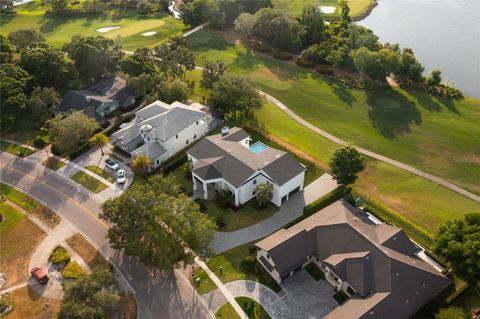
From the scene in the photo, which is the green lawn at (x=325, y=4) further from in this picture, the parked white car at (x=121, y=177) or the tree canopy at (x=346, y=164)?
the parked white car at (x=121, y=177)

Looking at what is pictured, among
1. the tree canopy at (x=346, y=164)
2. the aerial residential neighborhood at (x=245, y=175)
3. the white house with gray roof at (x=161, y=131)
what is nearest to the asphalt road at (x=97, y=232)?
the aerial residential neighborhood at (x=245, y=175)

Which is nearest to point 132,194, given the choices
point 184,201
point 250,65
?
point 184,201

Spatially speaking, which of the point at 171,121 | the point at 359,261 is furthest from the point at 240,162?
the point at 359,261

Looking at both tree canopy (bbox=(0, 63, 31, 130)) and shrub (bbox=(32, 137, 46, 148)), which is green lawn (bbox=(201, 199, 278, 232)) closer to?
shrub (bbox=(32, 137, 46, 148))

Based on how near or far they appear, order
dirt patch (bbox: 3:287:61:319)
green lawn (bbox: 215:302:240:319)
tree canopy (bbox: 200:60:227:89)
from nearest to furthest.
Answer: green lawn (bbox: 215:302:240:319) → dirt patch (bbox: 3:287:61:319) → tree canopy (bbox: 200:60:227:89)

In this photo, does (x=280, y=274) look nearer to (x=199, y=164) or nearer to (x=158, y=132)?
(x=199, y=164)

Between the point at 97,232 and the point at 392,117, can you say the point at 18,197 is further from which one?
the point at 392,117

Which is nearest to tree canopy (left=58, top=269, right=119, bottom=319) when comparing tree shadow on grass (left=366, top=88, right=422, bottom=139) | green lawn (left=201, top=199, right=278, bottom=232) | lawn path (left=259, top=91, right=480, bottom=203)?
green lawn (left=201, top=199, right=278, bottom=232)
